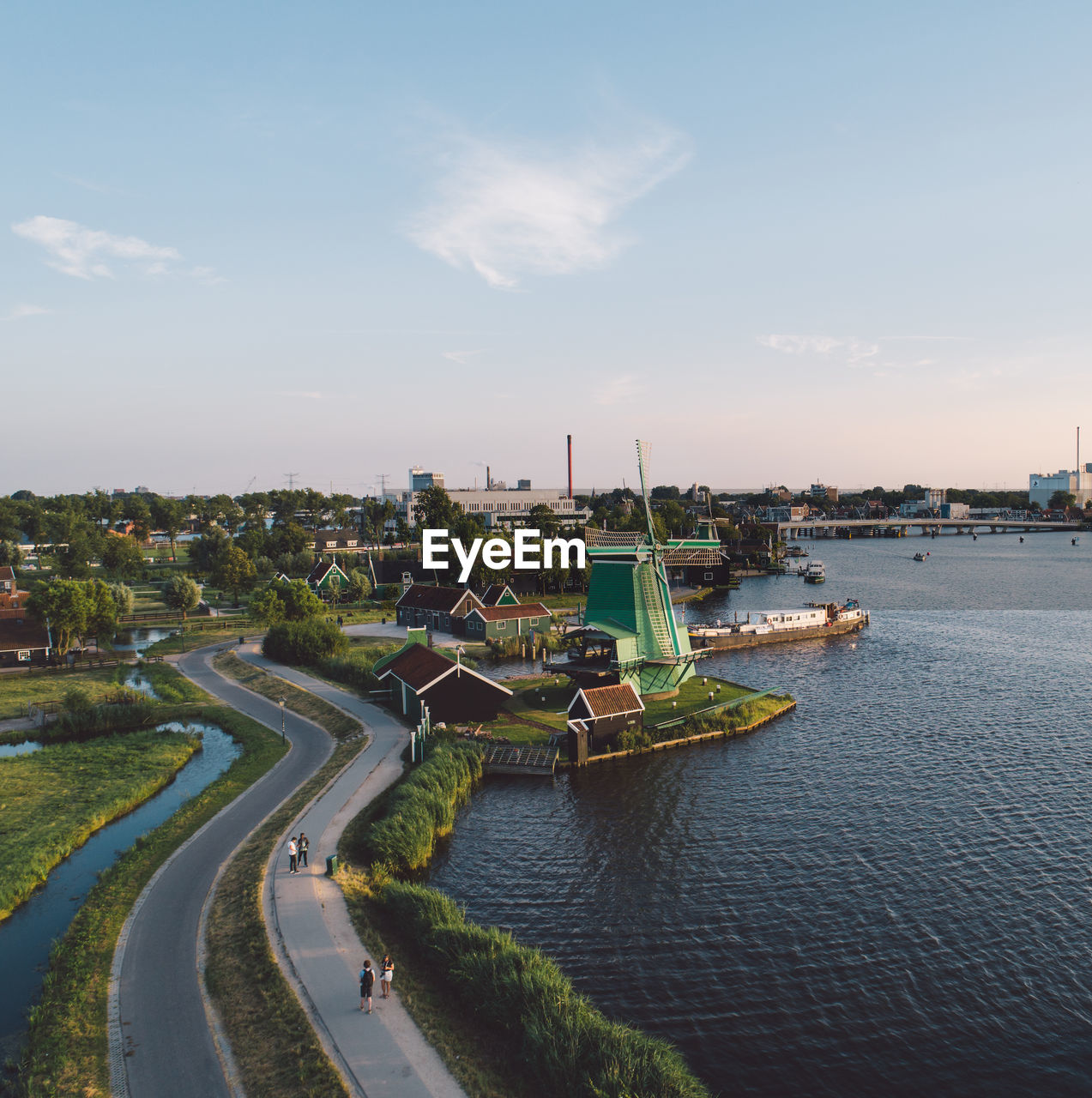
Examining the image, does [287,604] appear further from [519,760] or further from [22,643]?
[519,760]

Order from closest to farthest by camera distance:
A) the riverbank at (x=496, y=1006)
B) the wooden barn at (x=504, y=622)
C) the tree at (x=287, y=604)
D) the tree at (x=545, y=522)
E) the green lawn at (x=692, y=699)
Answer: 1. the riverbank at (x=496, y=1006)
2. the green lawn at (x=692, y=699)
3. the tree at (x=287, y=604)
4. the wooden barn at (x=504, y=622)
5. the tree at (x=545, y=522)

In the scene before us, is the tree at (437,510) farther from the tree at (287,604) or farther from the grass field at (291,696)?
the grass field at (291,696)

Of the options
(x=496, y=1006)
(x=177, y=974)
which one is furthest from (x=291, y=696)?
(x=496, y=1006)

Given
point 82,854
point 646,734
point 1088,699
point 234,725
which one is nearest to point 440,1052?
point 82,854

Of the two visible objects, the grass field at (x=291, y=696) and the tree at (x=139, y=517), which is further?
the tree at (x=139, y=517)

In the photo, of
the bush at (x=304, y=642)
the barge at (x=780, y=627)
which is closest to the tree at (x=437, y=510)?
the barge at (x=780, y=627)

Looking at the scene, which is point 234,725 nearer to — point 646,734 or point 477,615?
point 646,734
